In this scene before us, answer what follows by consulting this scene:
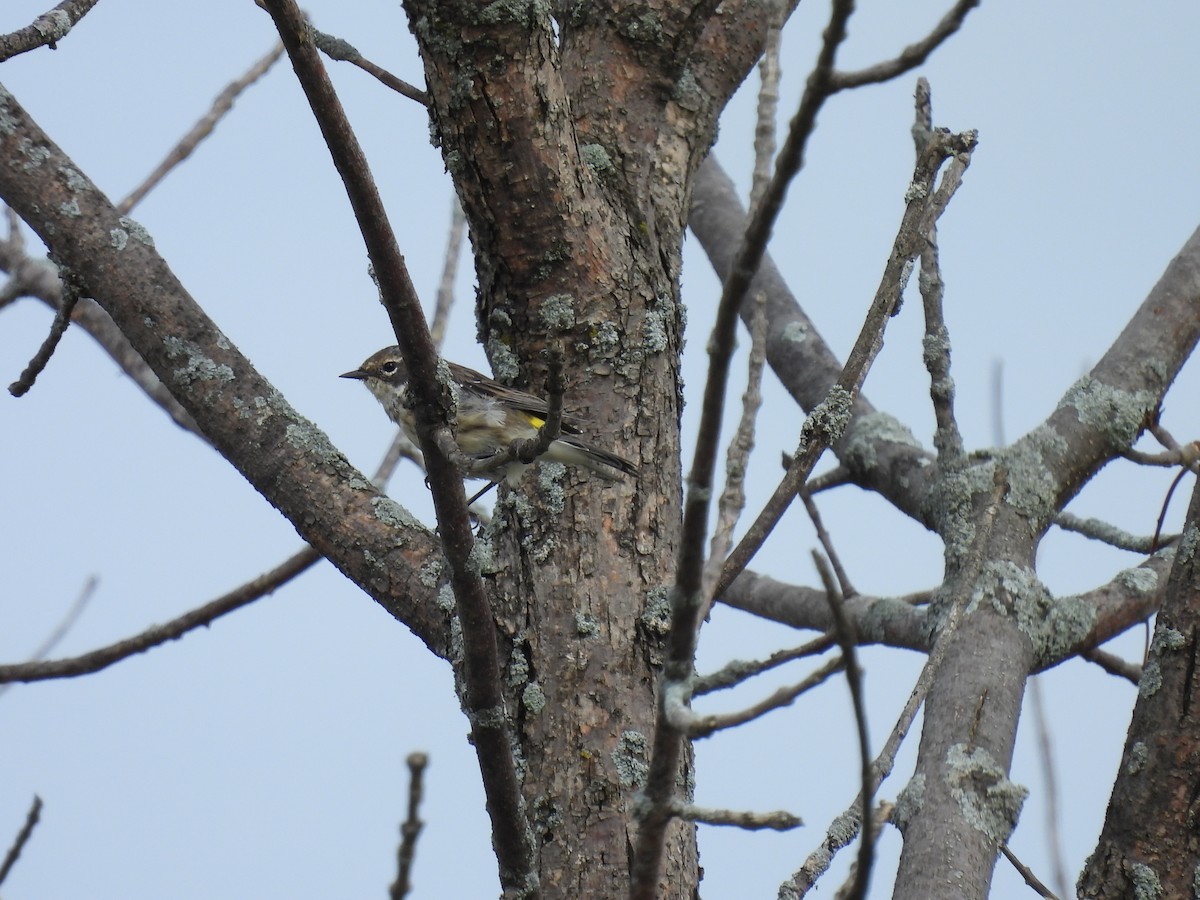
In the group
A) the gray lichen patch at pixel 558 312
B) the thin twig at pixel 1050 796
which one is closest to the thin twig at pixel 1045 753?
the thin twig at pixel 1050 796

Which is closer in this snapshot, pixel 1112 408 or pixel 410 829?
pixel 410 829

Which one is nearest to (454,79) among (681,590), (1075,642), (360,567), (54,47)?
(54,47)

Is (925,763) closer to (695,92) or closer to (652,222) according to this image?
(652,222)

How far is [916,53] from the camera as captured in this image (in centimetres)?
145

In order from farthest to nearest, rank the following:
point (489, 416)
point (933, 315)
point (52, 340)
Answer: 1. point (489, 416)
2. point (933, 315)
3. point (52, 340)

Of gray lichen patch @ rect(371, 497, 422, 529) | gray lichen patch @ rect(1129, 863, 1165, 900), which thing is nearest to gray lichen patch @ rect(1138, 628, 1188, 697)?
gray lichen patch @ rect(1129, 863, 1165, 900)

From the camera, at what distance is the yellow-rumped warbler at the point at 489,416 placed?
113 inches

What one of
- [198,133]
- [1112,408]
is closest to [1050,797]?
[1112,408]

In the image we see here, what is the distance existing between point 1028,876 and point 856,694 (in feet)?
4.78

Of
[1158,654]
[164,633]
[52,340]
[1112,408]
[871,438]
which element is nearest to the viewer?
[1158,654]

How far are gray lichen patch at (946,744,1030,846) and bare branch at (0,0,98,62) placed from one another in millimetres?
2556

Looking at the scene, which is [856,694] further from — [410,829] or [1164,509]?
[1164,509]

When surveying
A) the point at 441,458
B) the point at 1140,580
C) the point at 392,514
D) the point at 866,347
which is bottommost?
the point at 441,458

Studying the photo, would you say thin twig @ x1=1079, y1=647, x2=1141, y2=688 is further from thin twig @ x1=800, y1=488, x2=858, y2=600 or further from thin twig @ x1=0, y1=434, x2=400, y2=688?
thin twig @ x1=0, y1=434, x2=400, y2=688
